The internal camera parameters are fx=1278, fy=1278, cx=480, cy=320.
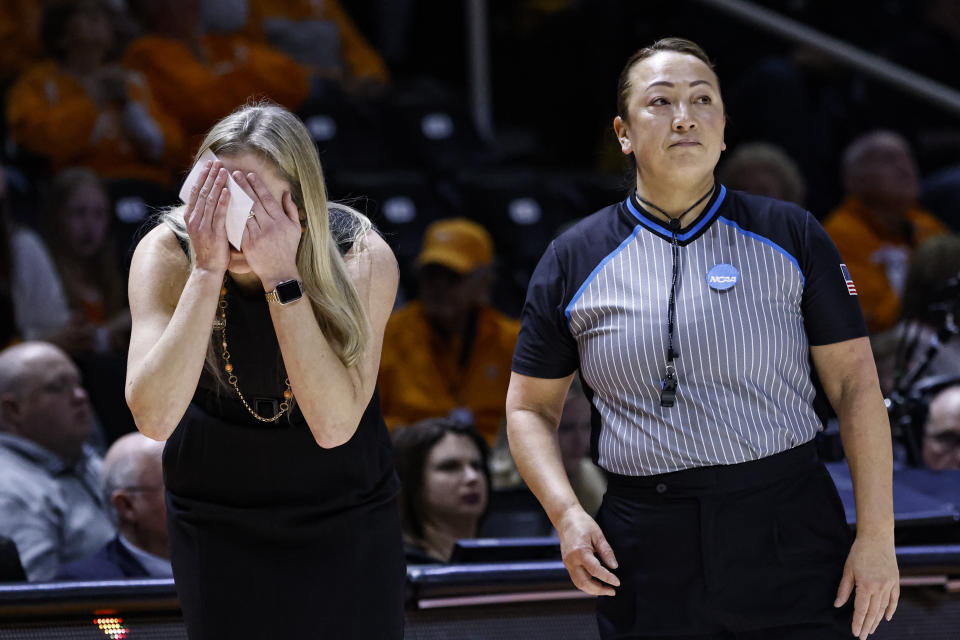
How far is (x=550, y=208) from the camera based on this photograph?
650 cm

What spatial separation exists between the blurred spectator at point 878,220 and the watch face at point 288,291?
417cm

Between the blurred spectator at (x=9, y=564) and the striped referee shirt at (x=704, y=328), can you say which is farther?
the blurred spectator at (x=9, y=564)

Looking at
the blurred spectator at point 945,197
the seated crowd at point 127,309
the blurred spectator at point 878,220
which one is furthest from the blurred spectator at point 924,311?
the blurred spectator at point 945,197

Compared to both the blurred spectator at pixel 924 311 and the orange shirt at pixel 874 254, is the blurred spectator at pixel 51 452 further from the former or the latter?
the orange shirt at pixel 874 254

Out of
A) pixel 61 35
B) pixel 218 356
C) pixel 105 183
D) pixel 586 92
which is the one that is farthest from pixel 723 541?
pixel 586 92

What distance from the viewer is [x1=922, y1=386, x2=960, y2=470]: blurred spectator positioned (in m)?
3.82

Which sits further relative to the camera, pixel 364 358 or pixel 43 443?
pixel 43 443

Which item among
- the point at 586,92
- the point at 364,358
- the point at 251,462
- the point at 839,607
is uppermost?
the point at 586,92

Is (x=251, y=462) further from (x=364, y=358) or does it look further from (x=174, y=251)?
(x=174, y=251)

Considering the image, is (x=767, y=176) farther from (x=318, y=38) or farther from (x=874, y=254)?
(x=318, y=38)

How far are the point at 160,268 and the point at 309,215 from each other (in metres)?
0.29

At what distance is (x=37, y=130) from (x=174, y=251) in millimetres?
3742

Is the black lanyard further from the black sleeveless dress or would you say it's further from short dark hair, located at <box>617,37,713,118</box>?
the black sleeveless dress

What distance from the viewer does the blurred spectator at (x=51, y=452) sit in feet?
12.6
